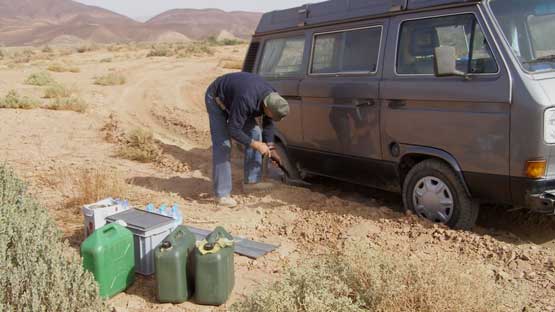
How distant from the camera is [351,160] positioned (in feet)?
19.2

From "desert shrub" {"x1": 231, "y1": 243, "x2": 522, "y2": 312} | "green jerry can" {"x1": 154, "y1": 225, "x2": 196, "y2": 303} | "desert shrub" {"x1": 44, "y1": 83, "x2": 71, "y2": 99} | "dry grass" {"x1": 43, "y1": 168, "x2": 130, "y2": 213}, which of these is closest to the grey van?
"desert shrub" {"x1": 231, "y1": 243, "x2": 522, "y2": 312}

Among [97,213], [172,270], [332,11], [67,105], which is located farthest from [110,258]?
[67,105]

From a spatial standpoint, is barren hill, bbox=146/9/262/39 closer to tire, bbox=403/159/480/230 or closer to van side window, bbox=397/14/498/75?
van side window, bbox=397/14/498/75

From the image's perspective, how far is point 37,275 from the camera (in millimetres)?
3188

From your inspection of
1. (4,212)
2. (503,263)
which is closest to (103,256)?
(4,212)

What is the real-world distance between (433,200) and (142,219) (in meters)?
2.63

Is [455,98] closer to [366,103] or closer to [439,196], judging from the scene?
[439,196]

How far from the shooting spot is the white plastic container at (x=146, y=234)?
417cm

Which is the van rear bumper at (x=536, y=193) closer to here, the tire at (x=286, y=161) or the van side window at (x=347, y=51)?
the van side window at (x=347, y=51)

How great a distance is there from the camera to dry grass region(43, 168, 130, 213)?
5840 millimetres

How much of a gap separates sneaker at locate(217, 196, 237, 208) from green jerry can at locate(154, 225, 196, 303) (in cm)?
223

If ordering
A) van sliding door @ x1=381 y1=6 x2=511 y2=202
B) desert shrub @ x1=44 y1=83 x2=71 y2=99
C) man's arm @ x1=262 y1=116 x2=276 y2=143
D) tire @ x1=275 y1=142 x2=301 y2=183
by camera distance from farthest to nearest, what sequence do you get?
desert shrub @ x1=44 y1=83 x2=71 y2=99
tire @ x1=275 y1=142 x2=301 y2=183
man's arm @ x1=262 y1=116 x2=276 y2=143
van sliding door @ x1=381 y1=6 x2=511 y2=202

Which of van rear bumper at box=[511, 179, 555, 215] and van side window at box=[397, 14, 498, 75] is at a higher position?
van side window at box=[397, 14, 498, 75]

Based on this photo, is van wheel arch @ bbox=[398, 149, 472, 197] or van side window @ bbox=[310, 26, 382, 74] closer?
van wheel arch @ bbox=[398, 149, 472, 197]
